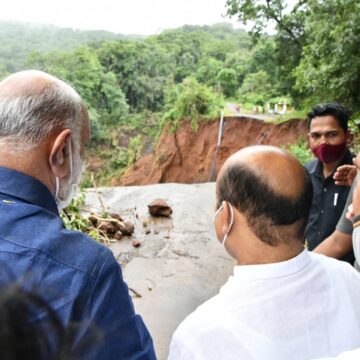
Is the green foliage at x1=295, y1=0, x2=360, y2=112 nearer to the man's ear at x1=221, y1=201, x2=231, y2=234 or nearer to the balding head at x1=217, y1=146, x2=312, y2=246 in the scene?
the balding head at x1=217, y1=146, x2=312, y2=246

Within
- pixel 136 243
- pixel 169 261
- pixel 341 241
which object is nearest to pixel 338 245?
pixel 341 241

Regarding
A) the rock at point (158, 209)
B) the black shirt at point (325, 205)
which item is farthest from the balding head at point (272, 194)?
the rock at point (158, 209)

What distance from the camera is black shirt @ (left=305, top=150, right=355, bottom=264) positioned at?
2.76m

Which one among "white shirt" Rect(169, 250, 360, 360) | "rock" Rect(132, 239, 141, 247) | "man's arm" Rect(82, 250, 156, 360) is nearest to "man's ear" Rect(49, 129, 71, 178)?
"man's arm" Rect(82, 250, 156, 360)

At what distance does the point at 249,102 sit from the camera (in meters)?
22.4

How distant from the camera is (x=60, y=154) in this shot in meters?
1.29

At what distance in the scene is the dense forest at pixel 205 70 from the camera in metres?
7.75

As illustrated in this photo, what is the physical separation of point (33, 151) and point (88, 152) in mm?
27816

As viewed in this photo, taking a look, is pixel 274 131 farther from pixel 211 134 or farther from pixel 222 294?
pixel 222 294

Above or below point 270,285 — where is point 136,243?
below

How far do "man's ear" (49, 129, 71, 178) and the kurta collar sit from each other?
104 mm

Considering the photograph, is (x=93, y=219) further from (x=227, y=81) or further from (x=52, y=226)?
(x=227, y=81)

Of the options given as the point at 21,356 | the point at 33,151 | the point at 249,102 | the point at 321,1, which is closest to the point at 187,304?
the point at 33,151

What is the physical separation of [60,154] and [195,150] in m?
16.6
